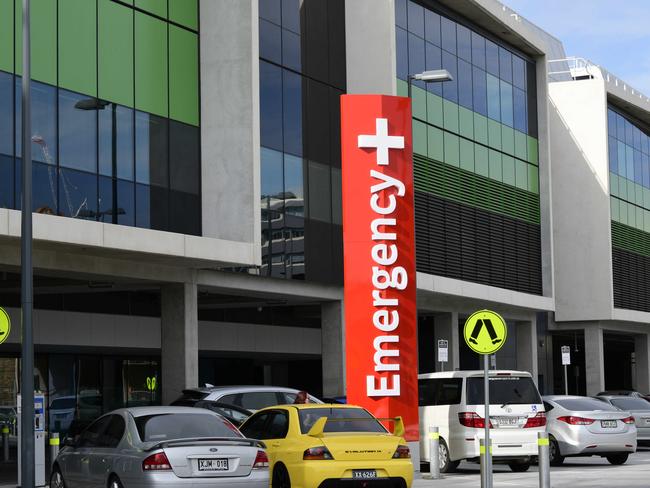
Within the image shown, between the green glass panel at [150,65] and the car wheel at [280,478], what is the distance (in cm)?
1339

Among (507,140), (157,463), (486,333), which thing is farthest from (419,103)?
(157,463)

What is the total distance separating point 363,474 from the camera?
16.8 m

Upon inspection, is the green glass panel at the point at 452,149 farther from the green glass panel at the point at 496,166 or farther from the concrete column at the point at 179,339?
the concrete column at the point at 179,339

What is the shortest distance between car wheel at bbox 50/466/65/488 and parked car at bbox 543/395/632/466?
1200 cm

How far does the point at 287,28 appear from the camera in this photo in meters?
33.3

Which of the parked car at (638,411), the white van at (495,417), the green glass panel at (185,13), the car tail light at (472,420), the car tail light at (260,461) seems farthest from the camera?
the parked car at (638,411)

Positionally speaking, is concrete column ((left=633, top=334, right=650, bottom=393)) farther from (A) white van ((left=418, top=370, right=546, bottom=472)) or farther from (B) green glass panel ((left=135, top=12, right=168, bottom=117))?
(A) white van ((left=418, top=370, right=546, bottom=472))

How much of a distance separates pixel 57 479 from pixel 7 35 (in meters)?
10.7

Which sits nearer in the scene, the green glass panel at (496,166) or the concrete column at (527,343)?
the green glass panel at (496,166)

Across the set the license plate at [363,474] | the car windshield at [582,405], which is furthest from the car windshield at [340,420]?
the car windshield at [582,405]

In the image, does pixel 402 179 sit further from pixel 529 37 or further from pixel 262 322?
pixel 529 37

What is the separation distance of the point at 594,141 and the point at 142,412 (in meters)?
43.7

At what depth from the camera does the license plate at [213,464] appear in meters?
15.2

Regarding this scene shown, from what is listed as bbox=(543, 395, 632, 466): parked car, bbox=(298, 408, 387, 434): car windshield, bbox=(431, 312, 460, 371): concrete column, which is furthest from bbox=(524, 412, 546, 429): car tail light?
bbox=(431, 312, 460, 371): concrete column
